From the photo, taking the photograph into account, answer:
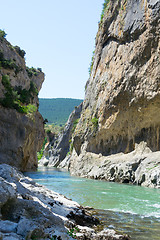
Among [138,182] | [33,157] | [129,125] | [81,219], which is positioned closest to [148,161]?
[138,182]

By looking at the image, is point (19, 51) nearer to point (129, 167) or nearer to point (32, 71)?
point (32, 71)

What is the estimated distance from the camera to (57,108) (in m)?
163

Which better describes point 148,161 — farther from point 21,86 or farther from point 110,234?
point 21,86

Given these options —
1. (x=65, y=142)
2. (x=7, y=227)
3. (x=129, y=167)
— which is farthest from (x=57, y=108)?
(x=7, y=227)

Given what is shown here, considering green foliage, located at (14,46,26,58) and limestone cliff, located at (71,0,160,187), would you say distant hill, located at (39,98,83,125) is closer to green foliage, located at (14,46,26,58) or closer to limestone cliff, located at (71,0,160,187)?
green foliage, located at (14,46,26,58)

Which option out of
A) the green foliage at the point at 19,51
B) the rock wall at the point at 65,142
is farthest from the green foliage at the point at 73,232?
the rock wall at the point at 65,142

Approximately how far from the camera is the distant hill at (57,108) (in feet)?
486

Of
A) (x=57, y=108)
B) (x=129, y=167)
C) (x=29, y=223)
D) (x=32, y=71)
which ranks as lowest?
(x=29, y=223)

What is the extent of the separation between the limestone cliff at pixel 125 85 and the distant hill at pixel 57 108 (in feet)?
359

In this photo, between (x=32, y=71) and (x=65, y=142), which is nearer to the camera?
(x=32, y=71)

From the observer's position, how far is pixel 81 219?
673 cm

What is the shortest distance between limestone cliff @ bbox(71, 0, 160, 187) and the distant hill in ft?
359

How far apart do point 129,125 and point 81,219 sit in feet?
60.1

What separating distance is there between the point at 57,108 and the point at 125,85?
460ft
